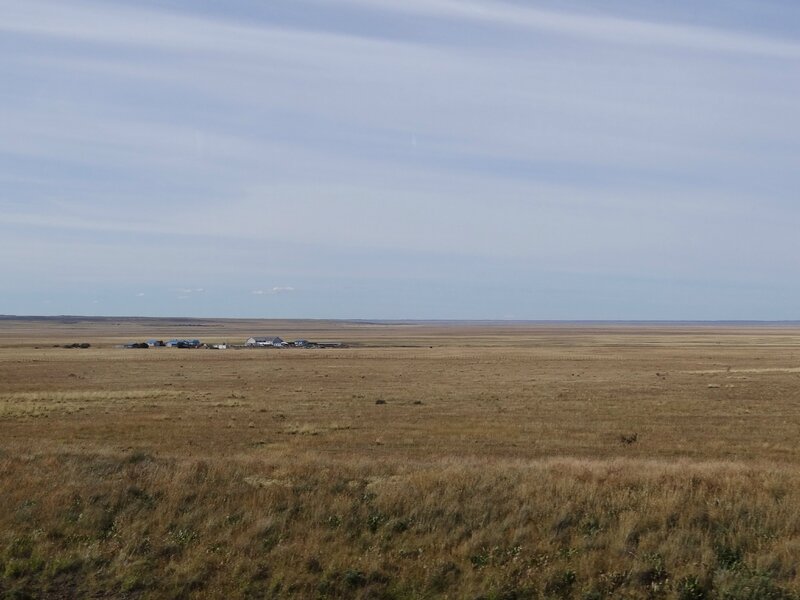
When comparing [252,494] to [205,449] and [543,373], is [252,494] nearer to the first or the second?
[205,449]

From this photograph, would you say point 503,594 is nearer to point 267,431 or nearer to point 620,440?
point 620,440

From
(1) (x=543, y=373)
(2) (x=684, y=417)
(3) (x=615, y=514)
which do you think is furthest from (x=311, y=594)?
(1) (x=543, y=373)

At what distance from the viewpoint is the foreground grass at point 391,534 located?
8.59 m

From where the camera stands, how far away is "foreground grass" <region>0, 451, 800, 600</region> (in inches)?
338

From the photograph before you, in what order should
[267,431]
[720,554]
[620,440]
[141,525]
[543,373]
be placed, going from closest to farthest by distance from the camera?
[720,554] → [141,525] → [620,440] → [267,431] → [543,373]

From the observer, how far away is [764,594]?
8281 mm

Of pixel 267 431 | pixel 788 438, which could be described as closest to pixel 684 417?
pixel 788 438

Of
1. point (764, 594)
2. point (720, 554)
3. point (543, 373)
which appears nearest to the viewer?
point (764, 594)

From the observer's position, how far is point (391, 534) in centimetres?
1005

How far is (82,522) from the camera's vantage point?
10094mm

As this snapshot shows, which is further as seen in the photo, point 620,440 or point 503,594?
point 620,440

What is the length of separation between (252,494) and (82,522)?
88.7 inches

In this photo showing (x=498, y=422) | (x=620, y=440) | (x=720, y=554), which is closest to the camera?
(x=720, y=554)

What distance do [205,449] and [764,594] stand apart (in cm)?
1658
